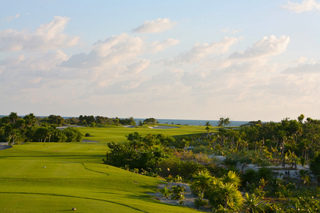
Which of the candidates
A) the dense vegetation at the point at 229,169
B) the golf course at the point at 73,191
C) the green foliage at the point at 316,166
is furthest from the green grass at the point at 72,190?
the green foliage at the point at 316,166

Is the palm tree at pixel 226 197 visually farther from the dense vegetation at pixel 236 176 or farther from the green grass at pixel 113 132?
the green grass at pixel 113 132

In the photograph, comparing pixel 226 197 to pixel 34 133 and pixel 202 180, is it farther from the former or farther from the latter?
pixel 34 133

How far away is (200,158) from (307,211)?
2291 cm

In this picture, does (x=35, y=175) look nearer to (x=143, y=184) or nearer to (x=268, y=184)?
(x=143, y=184)

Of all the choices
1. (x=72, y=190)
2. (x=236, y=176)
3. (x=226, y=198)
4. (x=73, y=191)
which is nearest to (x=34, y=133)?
(x=236, y=176)

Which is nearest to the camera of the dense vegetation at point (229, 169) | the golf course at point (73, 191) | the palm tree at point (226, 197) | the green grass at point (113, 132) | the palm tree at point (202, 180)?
the golf course at point (73, 191)

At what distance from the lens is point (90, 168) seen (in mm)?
23359

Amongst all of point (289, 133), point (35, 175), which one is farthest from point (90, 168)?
point (289, 133)

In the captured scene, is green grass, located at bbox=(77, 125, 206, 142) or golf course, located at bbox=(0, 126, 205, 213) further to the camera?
green grass, located at bbox=(77, 125, 206, 142)

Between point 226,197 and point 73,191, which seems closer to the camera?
point 226,197

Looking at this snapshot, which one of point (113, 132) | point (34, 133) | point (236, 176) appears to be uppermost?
point (34, 133)

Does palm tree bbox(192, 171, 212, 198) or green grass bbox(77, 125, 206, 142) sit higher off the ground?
palm tree bbox(192, 171, 212, 198)

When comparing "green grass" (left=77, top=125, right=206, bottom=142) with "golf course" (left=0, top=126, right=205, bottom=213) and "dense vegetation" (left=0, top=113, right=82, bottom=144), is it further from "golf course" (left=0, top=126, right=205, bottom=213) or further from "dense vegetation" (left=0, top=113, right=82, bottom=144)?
"golf course" (left=0, top=126, right=205, bottom=213)

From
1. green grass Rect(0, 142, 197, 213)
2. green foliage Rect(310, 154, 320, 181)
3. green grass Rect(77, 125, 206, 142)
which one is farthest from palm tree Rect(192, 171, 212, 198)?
green grass Rect(77, 125, 206, 142)
